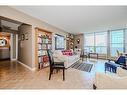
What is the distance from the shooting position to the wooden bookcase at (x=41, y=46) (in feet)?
15.5

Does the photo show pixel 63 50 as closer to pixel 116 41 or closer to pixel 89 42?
pixel 89 42

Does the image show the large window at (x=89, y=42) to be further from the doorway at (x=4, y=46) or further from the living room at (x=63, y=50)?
the doorway at (x=4, y=46)

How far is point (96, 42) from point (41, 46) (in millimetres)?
5699

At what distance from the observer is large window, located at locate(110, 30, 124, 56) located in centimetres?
756

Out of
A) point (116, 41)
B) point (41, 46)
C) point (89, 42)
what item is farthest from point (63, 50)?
point (116, 41)

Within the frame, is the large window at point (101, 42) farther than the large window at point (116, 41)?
Yes

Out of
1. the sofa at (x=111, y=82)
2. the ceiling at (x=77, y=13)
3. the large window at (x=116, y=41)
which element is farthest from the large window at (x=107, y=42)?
the sofa at (x=111, y=82)

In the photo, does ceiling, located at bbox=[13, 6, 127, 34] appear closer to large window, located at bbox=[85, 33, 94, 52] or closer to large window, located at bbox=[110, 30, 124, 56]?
large window, located at bbox=[110, 30, 124, 56]

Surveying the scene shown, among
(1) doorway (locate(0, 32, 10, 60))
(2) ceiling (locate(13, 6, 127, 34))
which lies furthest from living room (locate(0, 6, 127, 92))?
(1) doorway (locate(0, 32, 10, 60))

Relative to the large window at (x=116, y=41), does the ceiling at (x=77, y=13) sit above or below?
above

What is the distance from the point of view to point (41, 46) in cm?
508

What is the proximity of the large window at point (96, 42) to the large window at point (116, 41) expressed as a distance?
56 cm
